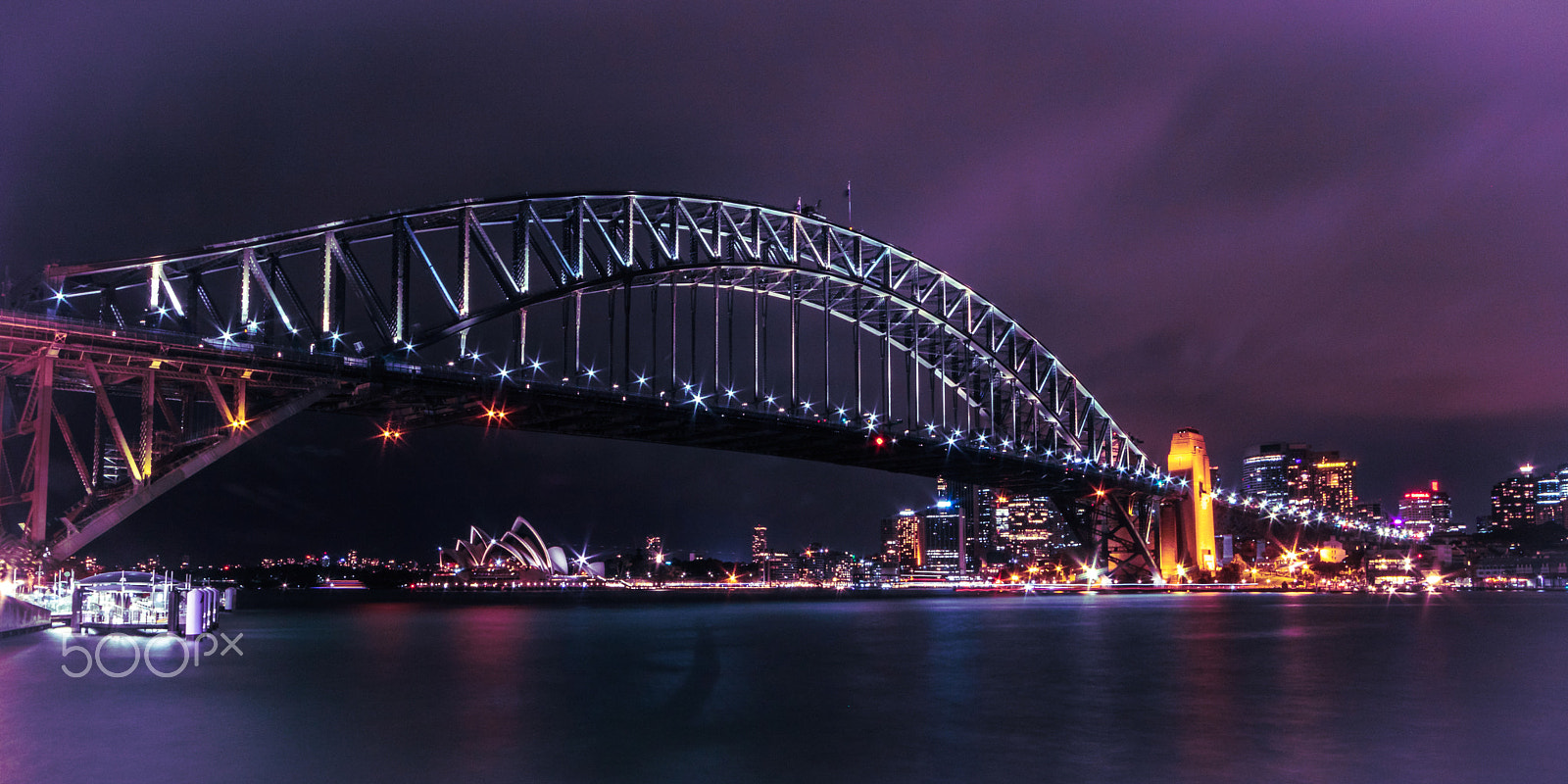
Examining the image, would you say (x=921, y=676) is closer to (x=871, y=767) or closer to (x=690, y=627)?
(x=871, y=767)

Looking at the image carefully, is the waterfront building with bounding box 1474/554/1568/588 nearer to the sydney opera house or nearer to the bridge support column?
the sydney opera house

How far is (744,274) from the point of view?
68688 millimetres

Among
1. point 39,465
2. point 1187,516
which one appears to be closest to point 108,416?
point 39,465

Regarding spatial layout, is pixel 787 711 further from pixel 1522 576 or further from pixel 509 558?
pixel 1522 576

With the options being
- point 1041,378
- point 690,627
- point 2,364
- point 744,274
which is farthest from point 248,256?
point 1041,378

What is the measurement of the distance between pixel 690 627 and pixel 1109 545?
70215mm

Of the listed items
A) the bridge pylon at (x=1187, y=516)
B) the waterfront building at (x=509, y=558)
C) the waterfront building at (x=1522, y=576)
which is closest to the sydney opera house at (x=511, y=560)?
the waterfront building at (x=509, y=558)
